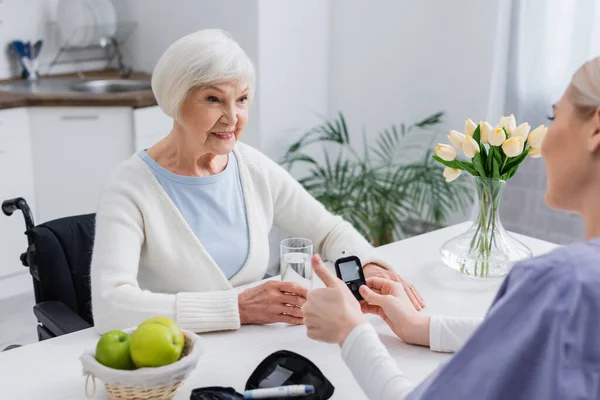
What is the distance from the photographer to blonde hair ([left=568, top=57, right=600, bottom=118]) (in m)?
0.91

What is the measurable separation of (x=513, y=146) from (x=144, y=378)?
936mm

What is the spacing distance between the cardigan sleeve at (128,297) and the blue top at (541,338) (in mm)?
705

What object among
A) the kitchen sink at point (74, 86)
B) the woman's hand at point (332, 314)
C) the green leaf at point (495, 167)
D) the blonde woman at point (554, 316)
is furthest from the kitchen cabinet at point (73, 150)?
the blonde woman at point (554, 316)

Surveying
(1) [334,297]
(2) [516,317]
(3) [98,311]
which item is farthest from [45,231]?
(2) [516,317]

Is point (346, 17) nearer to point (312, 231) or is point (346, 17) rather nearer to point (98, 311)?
point (312, 231)

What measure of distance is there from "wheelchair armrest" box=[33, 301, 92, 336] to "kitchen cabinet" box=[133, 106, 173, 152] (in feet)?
5.47

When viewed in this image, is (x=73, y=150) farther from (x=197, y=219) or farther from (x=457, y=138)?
(x=457, y=138)

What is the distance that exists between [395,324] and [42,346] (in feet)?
2.24

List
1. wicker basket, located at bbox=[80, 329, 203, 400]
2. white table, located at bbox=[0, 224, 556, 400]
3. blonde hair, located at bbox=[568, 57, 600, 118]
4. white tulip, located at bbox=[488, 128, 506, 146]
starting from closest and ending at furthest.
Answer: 1. blonde hair, located at bbox=[568, 57, 600, 118]
2. wicker basket, located at bbox=[80, 329, 203, 400]
3. white table, located at bbox=[0, 224, 556, 400]
4. white tulip, located at bbox=[488, 128, 506, 146]

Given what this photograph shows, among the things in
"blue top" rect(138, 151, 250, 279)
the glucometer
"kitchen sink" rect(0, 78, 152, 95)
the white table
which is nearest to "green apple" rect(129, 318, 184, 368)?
the white table

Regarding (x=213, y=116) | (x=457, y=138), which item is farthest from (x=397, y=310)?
(x=213, y=116)

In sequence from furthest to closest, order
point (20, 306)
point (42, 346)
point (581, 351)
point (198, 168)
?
point (20, 306)
point (198, 168)
point (42, 346)
point (581, 351)

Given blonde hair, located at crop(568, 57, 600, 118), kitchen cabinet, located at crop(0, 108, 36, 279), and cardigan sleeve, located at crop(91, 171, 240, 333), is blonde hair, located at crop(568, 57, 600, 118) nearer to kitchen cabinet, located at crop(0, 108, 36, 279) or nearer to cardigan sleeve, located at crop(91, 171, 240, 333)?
cardigan sleeve, located at crop(91, 171, 240, 333)

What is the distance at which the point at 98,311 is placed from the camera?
152cm
